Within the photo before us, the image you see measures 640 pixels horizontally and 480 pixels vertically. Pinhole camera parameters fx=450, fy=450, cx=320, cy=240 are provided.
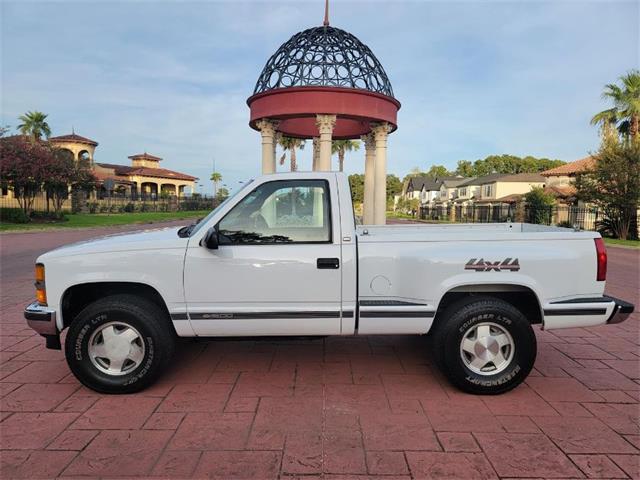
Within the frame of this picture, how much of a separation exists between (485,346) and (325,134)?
1281 centimetres

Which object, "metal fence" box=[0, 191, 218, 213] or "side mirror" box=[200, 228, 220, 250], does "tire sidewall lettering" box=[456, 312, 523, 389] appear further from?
"metal fence" box=[0, 191, 218, 213]

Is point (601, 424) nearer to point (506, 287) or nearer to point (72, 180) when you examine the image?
point (506, 287)

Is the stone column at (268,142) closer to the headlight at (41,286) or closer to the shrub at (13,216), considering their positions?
the headlight at (41,286)

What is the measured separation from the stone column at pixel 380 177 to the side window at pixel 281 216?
13918 mm

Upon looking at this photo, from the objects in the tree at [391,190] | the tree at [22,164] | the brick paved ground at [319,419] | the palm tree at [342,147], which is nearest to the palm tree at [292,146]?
the palm tree at [342,147]

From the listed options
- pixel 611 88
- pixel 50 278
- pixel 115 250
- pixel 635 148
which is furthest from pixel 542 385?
A: pixel 611 88

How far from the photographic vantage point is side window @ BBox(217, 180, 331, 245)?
3.72 m

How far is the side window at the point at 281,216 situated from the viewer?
372cm

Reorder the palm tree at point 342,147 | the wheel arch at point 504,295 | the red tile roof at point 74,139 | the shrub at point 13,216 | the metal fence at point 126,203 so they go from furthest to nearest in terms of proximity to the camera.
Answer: the red tile roof at point 74,139 → the palm tree at point 342,147 → the metal fence at point 126,203 → the shrub at point 13,216 → the wheel arch at point 504,295

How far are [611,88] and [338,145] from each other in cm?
2171

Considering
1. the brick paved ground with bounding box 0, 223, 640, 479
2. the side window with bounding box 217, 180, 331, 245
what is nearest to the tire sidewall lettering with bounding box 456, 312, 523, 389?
the brick paved ground with bounding box 0, 223, 640, 479

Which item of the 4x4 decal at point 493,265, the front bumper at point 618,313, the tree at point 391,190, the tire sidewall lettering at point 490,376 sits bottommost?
the tire sidewall lettering at point 490,376

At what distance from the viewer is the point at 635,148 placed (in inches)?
914

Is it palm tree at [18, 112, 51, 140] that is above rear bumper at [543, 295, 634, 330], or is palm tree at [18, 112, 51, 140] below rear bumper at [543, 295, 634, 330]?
above
